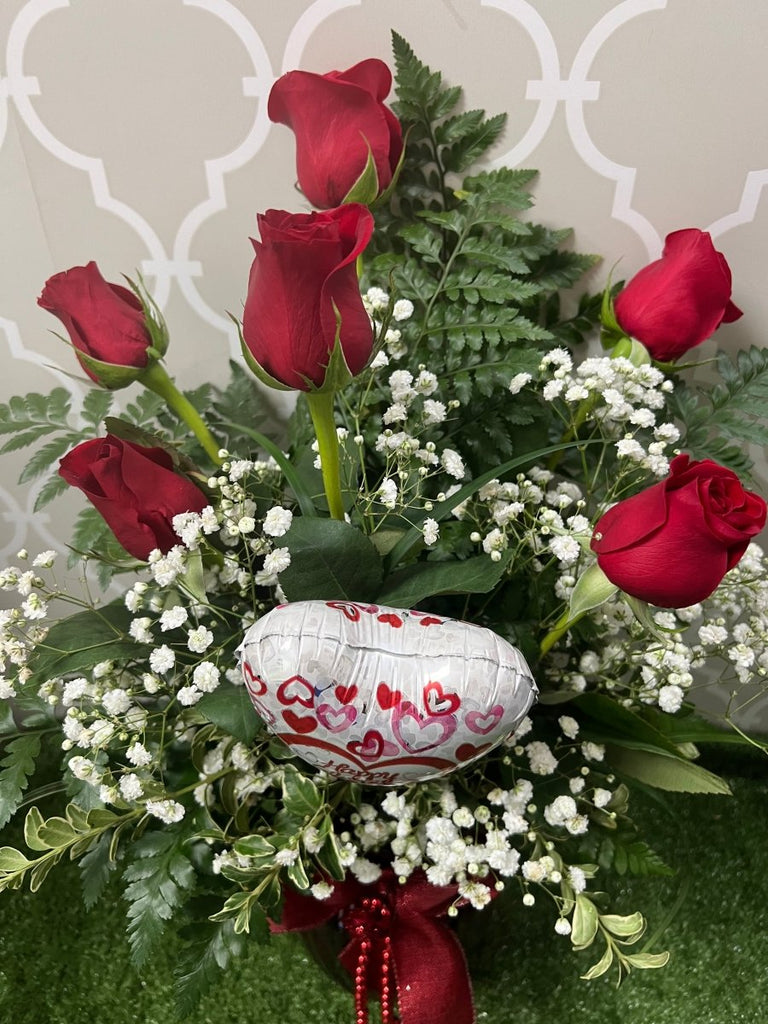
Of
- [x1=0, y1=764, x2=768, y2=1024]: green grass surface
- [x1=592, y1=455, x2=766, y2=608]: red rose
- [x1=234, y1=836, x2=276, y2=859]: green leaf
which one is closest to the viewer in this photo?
[x1=592, y1=455, x2=766, y2=608]: red rose

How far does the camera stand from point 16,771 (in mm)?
561

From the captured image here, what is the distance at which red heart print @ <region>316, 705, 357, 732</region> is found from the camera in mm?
426

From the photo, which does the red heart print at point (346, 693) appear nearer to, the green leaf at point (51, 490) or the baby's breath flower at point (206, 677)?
the baby's breath flower at point (206, 677)

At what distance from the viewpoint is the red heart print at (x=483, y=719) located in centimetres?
43

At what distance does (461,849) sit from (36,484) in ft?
2.01

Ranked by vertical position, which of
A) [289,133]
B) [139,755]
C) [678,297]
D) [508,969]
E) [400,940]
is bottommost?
[508,969]

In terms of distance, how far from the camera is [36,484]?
34.0 inches

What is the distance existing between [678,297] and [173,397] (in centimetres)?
36

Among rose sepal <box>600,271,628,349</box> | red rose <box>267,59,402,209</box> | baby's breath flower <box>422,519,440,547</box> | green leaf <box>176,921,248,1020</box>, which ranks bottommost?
green leaf <box>176,921,248,1020</box>

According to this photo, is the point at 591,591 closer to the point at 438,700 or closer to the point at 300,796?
the point at 438,700

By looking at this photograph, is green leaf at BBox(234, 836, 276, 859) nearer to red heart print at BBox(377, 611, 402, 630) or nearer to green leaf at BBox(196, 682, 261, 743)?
green leaf at BBox(196, 682, 261, 743)

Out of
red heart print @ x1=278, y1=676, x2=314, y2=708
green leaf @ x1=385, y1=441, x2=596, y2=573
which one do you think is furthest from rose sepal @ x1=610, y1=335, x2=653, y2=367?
red heart print @ x1=278, y1=676, x2=314, y2=708

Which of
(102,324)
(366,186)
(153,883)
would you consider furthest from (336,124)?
(153,883)

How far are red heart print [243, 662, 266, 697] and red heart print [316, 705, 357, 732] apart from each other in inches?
1.3
